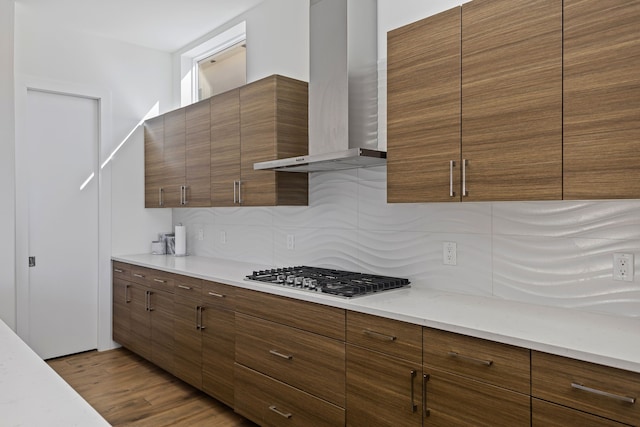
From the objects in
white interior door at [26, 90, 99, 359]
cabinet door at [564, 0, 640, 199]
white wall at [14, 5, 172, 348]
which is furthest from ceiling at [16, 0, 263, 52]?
cabinet door at [564, 0, 640, 199]

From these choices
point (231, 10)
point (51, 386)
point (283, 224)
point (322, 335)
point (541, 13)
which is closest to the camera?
point (51, 386)

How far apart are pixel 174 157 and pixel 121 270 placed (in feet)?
3.87

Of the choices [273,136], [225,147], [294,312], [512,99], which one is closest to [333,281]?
[294,312]

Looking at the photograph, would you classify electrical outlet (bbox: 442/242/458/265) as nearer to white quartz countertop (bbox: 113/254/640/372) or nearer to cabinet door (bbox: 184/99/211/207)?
white quartz countertop (bbox: 113/254/640/372)

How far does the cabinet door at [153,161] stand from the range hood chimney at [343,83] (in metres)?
1.95

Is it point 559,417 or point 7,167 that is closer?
point 559,417

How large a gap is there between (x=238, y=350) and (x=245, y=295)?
37cm

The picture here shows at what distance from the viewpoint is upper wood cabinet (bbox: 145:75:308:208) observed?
2984mm

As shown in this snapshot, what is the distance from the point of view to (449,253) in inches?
92.9

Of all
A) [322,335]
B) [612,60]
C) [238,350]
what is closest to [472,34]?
[612,60]

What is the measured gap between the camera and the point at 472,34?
76.1 inches

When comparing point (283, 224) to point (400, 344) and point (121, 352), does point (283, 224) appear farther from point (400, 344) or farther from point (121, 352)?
point (121, 352)

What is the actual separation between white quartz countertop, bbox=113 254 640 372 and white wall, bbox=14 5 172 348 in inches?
89.9

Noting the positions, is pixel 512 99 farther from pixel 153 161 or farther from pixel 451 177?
pixel 153 161
